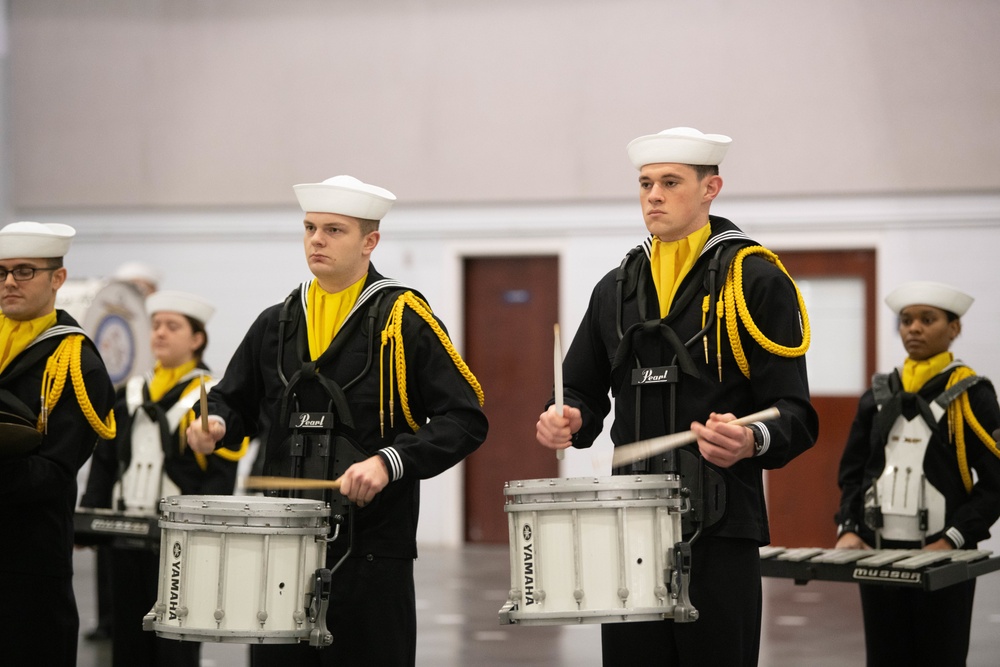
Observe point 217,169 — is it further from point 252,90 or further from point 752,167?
point 752,167

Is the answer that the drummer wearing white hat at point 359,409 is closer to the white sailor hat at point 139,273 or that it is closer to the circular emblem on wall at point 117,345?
the circular emblem on wall at point 117,345

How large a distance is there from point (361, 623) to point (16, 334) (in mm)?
1575

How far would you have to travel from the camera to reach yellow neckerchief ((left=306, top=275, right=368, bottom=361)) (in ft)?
12.1

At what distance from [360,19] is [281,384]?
8628 mm

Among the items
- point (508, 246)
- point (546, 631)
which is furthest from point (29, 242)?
point (508, 246)

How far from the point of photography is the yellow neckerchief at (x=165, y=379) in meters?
6.27

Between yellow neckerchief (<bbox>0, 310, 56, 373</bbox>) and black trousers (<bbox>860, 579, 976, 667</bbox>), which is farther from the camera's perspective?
black trousers (<bbox>860, 579, 976, 667</bbox>)

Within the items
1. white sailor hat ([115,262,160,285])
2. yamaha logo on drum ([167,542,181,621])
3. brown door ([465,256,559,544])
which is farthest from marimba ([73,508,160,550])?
brown door ([465,256,559,544])

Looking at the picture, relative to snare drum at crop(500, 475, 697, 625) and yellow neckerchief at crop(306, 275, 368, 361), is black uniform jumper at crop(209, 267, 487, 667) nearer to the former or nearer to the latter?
yellow neckerchief at crop(306, 275, 368, 361)

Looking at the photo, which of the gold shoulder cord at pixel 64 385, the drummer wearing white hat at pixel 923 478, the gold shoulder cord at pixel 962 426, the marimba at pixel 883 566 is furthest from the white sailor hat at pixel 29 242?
the gold shoulder cord at pixel 962 426

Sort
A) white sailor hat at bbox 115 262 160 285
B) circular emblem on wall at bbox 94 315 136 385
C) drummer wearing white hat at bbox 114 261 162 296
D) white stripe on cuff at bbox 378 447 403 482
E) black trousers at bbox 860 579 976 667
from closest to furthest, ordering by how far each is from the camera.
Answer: white stripe on cuff at bbox 378 447 403 482
black trousers at bbox 860 579 976 667
circular emblem on wall at bbox 94 315 136 385
drummer wearing white hat at bbox 114 261 162 296
white sailor hat at bbox 115 262 160 285

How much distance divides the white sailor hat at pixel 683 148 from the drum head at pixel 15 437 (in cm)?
186

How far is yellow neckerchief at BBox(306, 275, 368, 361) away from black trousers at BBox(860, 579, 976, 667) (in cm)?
258

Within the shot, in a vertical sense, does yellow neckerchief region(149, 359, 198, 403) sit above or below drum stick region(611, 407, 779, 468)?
above
